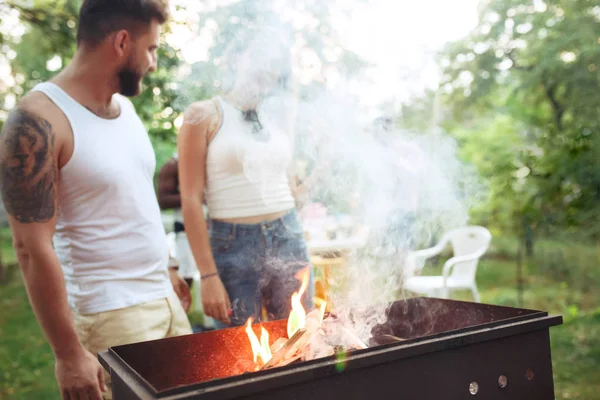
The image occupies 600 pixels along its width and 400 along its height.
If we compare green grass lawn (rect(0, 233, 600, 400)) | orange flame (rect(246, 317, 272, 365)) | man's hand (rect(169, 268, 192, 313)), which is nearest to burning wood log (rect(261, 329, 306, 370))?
orange flame (rect(246, 317, 272, 365))

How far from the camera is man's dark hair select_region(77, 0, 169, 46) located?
1950 mm

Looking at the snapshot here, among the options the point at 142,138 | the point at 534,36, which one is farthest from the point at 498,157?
the point at 142,138

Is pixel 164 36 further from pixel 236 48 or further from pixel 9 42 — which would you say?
pixel 9 42

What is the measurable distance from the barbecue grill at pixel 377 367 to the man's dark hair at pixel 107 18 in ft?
3.80

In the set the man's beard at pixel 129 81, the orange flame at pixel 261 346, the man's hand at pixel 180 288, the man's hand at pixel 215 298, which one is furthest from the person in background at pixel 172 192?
the orange flame at pixel 261 346

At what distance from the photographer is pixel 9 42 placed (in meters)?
6.31

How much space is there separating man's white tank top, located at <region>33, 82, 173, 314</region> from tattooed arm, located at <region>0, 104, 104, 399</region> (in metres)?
0.12

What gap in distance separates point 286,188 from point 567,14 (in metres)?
4.50

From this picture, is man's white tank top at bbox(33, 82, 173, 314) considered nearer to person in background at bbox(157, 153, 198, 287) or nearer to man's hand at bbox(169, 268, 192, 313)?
man's hand at bbox(169, 268, 192, 313)

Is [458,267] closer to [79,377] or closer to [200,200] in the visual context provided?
[200,200]

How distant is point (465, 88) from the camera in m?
7.54

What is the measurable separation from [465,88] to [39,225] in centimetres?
693

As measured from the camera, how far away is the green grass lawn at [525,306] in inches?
168

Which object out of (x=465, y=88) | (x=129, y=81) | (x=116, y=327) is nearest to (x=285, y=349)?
(x=116, y=327)
